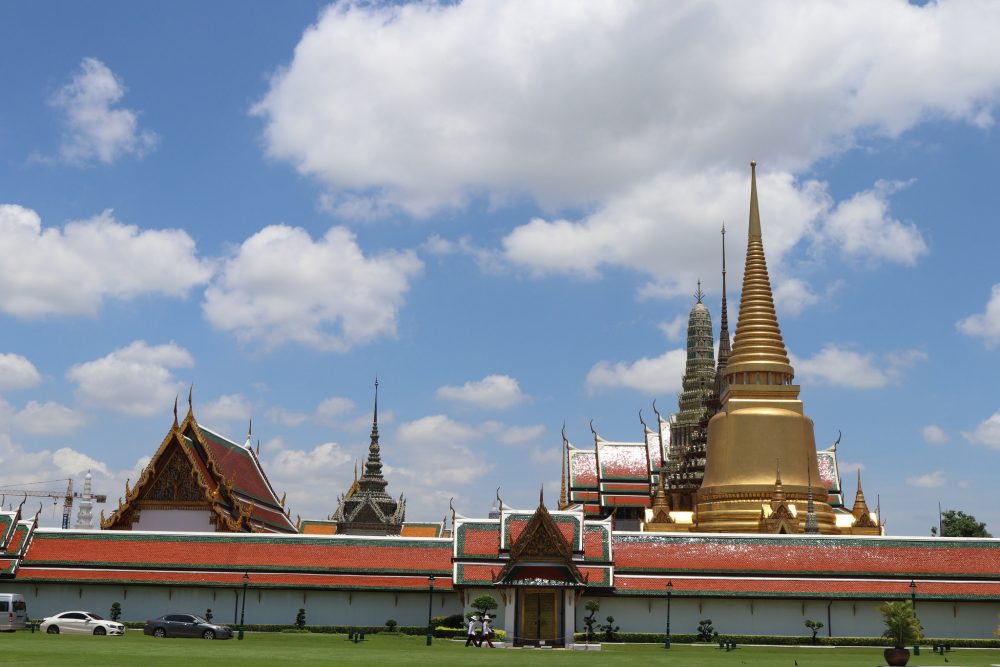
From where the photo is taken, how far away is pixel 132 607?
44.2m

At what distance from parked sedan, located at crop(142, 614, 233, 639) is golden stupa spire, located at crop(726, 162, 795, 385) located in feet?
107

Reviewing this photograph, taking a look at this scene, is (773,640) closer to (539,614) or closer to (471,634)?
(539,614)

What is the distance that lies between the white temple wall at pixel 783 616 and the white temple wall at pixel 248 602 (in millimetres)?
6986

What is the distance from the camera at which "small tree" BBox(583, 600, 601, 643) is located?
40.7 meters

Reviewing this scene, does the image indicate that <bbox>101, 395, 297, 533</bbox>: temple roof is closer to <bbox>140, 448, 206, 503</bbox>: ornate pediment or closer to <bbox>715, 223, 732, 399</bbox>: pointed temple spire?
<bbox>140, 448, 206, 503</bbox>: ornate pediment

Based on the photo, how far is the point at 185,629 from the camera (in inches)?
1495

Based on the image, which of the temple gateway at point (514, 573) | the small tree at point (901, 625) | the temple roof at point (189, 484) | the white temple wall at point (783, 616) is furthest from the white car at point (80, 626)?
the small tree at point (901, 625)

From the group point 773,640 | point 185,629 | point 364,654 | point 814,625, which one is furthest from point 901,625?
point 185,629

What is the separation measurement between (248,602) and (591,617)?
44.3ft

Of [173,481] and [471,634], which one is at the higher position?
[173,481]

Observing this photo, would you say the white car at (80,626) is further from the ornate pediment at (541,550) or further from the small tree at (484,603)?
the ornate pediment at (541,550)

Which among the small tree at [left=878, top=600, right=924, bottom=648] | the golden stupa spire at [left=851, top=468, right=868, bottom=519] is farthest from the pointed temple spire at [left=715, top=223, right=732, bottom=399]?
the small tree at [left=878, top=600, right=924, bottom=648]

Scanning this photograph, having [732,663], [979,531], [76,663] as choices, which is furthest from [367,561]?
[979,531]

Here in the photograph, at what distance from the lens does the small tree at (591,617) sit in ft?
134
